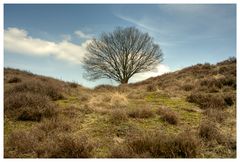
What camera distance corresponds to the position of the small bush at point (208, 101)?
8.22 meters

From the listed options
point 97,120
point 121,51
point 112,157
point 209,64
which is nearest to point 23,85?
point 97,120

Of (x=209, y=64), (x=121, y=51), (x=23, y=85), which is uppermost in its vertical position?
(x=121, y=51)

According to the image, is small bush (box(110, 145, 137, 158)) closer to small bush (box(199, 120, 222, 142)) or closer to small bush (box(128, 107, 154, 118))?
small bush (box(199, 120, 222, 142))

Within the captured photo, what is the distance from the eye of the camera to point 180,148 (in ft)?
13.9

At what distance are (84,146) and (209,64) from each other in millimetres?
17863

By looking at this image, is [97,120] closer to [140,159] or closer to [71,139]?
[71,139]

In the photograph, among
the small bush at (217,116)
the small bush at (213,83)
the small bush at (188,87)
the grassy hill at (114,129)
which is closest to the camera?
the grassy hill at (114,129)

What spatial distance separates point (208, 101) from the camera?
867 cm

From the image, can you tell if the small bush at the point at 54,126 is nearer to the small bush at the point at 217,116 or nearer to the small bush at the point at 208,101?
the small bush at the point at 217,116

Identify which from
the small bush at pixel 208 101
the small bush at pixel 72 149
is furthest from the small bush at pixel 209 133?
the small bush at pixel 208 101

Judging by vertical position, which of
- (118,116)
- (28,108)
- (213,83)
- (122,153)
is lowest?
(122,153)

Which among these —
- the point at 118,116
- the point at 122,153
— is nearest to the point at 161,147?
the point at 122,153

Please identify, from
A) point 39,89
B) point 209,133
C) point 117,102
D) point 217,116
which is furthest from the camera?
point 39,89

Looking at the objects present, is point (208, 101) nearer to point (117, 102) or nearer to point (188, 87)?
point (117, 102)
